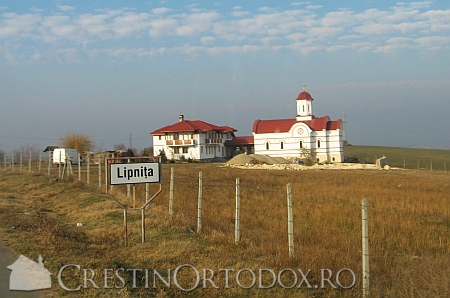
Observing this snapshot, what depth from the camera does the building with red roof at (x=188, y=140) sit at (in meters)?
78.0

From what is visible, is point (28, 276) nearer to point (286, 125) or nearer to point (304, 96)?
point (286, 125)

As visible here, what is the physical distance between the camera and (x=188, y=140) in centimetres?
7775

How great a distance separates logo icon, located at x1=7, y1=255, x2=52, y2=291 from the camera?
290 inches

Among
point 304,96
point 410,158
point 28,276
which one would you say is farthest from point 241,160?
point 28,276

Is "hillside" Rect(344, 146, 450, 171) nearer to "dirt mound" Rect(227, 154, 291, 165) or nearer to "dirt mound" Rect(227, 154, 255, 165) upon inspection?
"dirt mound" Rect(227, 154, 291, 165)

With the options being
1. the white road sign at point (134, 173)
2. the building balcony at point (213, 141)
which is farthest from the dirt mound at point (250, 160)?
the white road sign at point (134, 173)

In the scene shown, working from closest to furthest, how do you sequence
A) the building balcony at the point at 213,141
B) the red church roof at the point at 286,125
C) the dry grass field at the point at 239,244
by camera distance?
the dry grass field at the point at 239,244
the red church roof at the point at 286,125
the building balcony at the point at 213,141

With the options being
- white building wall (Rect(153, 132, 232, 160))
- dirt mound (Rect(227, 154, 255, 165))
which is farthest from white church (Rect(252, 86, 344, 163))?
dirt mound (Rect(227, 154, 255, 165))

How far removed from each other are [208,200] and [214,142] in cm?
6300

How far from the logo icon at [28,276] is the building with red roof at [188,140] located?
67775 mm

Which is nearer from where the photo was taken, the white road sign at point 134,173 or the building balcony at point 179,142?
the white road sign at point 134,173

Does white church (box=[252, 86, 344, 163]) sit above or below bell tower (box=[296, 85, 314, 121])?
below

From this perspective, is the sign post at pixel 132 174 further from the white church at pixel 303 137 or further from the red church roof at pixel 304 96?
the red church roof at pixel 304 96

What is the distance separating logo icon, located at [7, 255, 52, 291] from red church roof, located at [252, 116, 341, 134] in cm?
7044
